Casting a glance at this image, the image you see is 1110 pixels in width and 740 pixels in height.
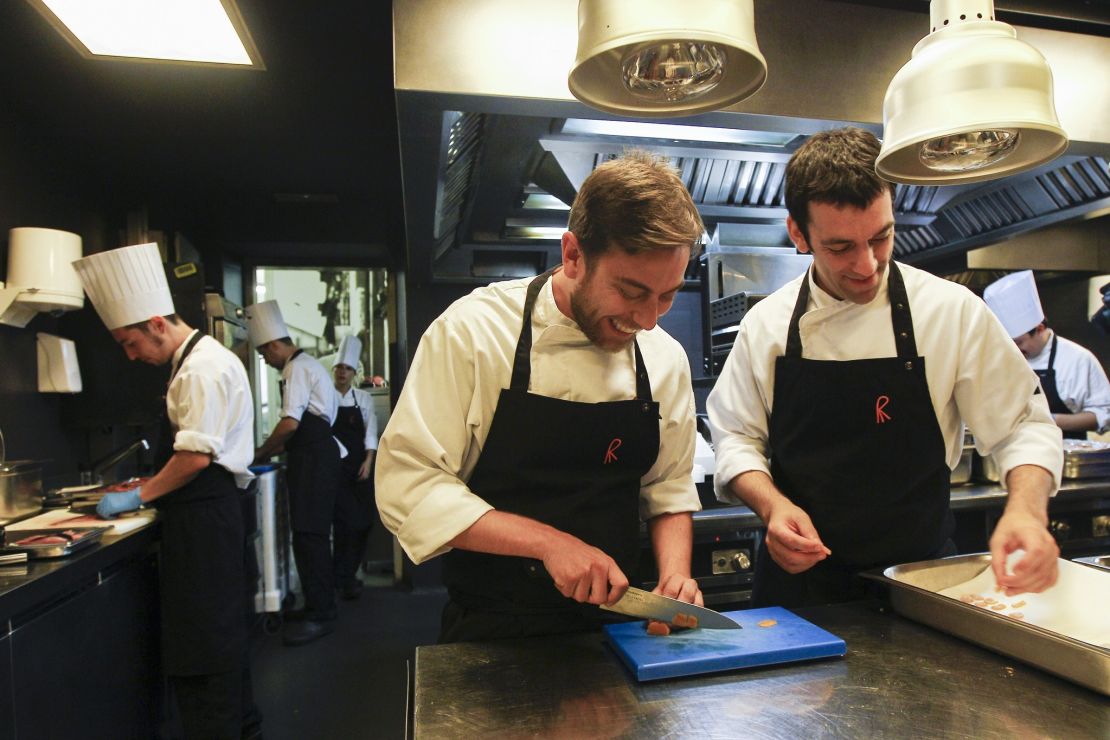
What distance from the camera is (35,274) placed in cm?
272

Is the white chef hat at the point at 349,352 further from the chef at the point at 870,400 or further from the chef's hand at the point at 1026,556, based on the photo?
the chef's hand at the point at 1026,556

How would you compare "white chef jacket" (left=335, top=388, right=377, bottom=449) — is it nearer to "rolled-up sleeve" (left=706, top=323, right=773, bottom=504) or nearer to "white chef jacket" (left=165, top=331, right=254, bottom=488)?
"white chef jacket" (left=165, top=331, right=254, bottom=488)

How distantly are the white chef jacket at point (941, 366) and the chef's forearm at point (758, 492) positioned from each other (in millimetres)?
18

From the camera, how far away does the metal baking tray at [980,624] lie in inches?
35.1

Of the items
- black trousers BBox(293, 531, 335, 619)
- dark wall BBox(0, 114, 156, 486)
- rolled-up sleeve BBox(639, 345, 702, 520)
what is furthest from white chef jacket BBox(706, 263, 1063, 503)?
black trousers BBox(293, 531, 335, 619)

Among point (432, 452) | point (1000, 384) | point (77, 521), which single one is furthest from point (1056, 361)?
point (77, 521)

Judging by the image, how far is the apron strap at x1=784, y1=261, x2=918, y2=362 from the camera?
136 centimetres

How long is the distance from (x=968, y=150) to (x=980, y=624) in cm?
73

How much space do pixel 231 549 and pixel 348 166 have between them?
98.3 inches

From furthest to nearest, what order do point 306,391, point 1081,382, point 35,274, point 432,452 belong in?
point 306,391
point 1081,382
point 35,274
point 432,452

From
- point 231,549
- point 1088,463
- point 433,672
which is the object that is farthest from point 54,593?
point 1088,463

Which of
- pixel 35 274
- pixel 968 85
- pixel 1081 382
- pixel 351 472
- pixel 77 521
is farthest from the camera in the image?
pixel 351 472

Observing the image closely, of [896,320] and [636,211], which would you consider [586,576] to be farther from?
[896,320]

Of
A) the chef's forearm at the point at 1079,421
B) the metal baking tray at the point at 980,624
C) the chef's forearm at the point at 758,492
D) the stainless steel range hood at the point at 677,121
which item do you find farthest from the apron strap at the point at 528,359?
the chef's forearm at the point at 1079,421
